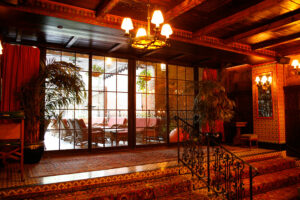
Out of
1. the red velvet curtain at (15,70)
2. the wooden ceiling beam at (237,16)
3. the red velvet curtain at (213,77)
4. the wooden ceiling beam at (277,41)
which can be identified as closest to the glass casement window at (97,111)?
the red velvet curtain at (15,70)

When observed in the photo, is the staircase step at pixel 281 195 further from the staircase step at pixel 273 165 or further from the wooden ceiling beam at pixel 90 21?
the wooden ceiling beam at pixel 90 21

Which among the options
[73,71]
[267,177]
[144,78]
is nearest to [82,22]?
[73,71]

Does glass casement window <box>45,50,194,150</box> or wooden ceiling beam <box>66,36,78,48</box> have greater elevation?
wooden ceiling beam <box>66,36,78,48</box>

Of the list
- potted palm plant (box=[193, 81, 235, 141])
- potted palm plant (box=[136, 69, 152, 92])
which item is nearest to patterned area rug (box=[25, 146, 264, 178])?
potted palm plant (box=[193, 81, 235, 141])

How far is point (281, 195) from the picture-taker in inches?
197

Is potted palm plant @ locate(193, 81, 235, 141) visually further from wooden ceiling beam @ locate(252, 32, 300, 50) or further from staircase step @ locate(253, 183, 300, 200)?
staircase step @ locate(253, 183, 300, 200)

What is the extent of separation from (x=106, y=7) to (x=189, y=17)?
1.91 metres

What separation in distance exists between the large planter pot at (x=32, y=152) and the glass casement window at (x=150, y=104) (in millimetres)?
2985

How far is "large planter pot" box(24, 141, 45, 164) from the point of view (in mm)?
5066

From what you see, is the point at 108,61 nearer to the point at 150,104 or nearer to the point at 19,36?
the point at 150,104

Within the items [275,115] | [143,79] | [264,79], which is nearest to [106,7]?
[143,79]

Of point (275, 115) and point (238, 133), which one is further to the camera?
point (238, 133)

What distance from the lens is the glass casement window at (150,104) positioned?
7445 millimetres

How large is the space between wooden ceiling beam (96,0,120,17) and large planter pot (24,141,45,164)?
317 centimetres
